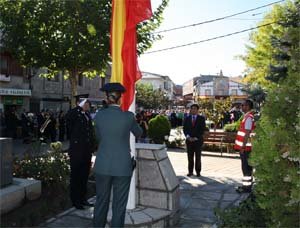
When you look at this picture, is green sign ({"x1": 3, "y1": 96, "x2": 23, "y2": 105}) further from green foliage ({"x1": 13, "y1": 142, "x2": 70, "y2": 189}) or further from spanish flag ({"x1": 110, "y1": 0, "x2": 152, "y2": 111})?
spanish flag ({"x1": 110, "y1": 0, "x2": 152, "y2": 111})

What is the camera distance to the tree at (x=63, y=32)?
16141mm

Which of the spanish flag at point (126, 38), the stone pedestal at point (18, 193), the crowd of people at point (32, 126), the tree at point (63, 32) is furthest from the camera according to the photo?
the crowd of people at point (32, 126)

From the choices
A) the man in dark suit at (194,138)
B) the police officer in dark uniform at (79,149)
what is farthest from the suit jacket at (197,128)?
the police officer in dark uniform at (79,149)

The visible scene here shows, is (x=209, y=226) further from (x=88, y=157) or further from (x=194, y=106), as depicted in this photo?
(x=194, y=106)

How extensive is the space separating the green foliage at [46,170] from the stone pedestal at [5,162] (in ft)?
2.81

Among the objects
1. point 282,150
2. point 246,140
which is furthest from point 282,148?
point 246,140

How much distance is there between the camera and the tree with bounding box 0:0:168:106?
1614 cm

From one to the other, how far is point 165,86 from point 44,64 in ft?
312

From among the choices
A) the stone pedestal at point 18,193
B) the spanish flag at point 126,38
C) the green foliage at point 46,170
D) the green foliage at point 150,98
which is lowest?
the stone pedestal at point 18,193

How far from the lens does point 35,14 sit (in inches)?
657

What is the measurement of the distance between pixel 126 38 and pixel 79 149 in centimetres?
187

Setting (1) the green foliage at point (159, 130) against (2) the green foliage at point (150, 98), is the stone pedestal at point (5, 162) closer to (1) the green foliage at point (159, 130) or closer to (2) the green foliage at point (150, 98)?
(1) the green foliage at point (159, 130)

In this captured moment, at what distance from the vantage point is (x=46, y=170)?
22.8 ft

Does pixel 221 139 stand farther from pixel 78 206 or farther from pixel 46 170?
pixel 78 206
